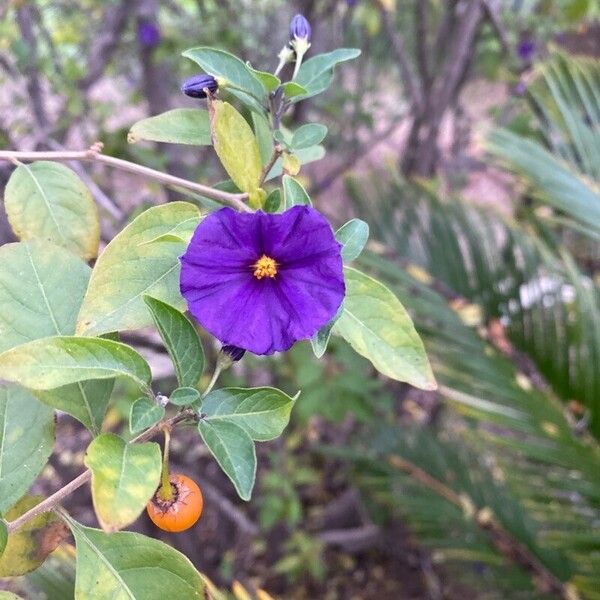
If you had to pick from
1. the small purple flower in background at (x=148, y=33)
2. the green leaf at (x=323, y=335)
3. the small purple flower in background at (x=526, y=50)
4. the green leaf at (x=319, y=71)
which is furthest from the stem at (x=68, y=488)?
the small purple flower in background at (x=526, y=50)

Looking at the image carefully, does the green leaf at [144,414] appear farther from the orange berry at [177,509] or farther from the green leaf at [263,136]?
the green leaf at [263,136]

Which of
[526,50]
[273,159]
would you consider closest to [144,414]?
[273,159]

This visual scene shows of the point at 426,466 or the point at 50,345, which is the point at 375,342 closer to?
the point at 50,345

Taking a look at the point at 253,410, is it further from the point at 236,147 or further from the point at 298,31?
the point at 298,31

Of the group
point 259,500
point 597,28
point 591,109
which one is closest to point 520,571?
point 259,500

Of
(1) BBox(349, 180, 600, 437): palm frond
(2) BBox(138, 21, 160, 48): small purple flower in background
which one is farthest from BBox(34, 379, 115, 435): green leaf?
(2) BBox(138, 21, 160, 48): small purple flower in background

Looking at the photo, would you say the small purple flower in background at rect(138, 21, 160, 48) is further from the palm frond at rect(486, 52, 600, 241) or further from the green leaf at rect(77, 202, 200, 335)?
the green leaf at rect(77, 202, 200, 335)
